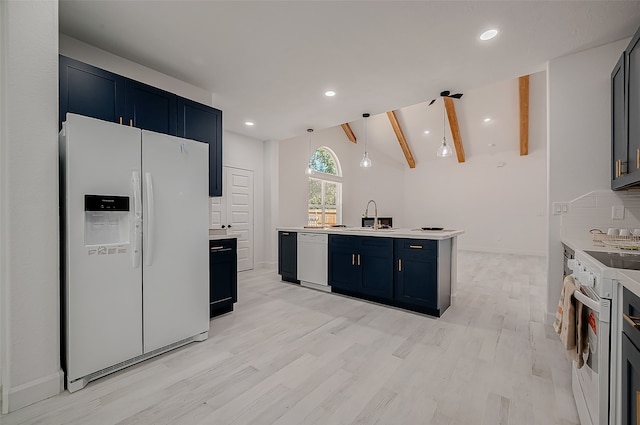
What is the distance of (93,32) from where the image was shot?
2479mm

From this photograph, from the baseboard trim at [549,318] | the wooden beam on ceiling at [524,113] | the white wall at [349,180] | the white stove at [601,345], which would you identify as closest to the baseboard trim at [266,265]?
the white wall at [349,180]

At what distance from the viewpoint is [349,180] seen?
29.9 ft

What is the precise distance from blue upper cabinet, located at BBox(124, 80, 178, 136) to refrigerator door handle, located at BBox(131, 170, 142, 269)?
0.98 m

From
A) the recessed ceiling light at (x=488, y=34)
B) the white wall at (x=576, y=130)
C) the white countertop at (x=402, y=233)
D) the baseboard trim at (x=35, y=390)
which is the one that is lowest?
the baseboard trim at (x=35, y=390)

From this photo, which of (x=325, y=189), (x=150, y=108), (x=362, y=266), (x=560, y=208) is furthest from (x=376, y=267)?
(x=325, y=189)

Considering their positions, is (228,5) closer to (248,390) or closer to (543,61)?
(248,390)

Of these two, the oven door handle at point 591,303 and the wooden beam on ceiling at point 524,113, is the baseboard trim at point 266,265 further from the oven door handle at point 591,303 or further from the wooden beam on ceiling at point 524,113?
the wooden beam on ceiling at point 524,113

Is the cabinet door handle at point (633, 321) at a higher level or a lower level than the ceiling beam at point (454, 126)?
lower

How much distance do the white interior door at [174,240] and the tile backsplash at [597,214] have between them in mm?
3426

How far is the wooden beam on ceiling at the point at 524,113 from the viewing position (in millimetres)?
5410

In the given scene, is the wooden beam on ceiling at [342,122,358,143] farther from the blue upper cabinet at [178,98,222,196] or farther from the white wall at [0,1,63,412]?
the white wall at [0,1,63,412]

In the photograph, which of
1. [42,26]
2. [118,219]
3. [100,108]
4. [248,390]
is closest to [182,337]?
[248,390]

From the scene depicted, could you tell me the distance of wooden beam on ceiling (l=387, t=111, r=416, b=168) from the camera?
285 inches

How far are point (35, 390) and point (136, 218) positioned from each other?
1198 millimetres
